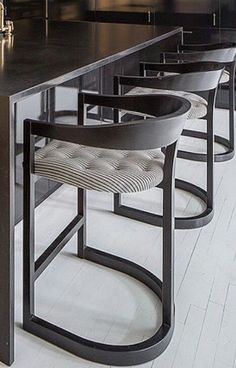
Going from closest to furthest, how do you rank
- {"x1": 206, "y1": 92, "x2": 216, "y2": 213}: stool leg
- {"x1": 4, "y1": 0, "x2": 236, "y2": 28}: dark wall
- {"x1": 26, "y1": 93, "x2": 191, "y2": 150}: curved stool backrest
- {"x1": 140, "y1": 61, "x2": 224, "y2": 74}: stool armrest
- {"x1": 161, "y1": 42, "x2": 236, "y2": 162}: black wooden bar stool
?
{"x1": 26, "y1": 93, "x2": 191, "y2": 150}: curved stool backrest → {"x1": 140, "y1": 61, "x2": 224, "y2": 74}: stool armrest → {"x1": 206, "y1": 92, "x2": 216, "y2": 213}: stool leg → {"x1": 161, "y1": 42, "x2": 236, "y2": 162}: black wooden bar stool → {"x1": 4, "y1": 0, "x2": 236, "y2": 28}: dark wall

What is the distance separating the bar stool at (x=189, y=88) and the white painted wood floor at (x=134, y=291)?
0.19 feet

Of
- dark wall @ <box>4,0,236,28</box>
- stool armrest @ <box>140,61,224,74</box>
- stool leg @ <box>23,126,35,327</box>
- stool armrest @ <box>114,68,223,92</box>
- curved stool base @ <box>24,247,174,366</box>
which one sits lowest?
curved stool base @ <box>24,247,174,366</box>

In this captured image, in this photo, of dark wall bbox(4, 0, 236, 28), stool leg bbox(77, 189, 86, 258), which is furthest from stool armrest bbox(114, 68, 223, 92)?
dark wall bbox(4, 0, 236, 28)

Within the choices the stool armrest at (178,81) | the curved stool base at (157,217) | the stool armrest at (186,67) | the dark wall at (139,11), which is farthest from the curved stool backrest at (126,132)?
the dark wall at (139,11)

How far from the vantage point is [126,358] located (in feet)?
5.24

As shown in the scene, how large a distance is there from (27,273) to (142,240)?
835mm

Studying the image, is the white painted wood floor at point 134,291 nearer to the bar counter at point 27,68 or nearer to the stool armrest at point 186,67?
the bar counter at point 27,68

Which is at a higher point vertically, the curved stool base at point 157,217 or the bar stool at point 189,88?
the bar stool at point 189,88

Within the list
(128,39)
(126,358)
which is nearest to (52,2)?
(128,39)

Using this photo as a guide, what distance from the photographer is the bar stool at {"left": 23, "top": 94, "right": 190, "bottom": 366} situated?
1479 millimetres

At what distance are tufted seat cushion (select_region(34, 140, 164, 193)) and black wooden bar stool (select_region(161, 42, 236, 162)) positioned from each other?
40.3 inches

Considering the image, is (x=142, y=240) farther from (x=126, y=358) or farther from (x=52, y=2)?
(x=52, y=2)

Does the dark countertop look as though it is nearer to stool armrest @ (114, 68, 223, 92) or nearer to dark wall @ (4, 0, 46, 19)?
stool armrest @ (114, 68, 223, 92)

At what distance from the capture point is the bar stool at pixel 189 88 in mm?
2244
